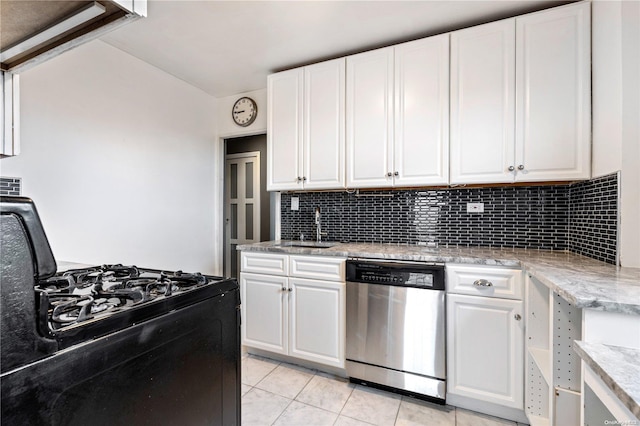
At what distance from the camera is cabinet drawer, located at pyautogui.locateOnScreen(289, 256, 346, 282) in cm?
200

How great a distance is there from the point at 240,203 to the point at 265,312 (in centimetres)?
170

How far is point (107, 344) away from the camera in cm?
61

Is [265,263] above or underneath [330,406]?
above

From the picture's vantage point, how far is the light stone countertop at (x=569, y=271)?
2.90 ft

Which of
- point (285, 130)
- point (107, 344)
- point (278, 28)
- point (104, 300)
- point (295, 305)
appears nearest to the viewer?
point (107, 344)

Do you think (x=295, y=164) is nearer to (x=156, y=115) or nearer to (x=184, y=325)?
(x=156, y=115)

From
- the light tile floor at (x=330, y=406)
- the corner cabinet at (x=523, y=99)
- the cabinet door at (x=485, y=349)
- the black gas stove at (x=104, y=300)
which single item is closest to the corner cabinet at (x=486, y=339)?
the cabinet door at (x=485, y=349)

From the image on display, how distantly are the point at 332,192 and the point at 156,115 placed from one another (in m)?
1.69

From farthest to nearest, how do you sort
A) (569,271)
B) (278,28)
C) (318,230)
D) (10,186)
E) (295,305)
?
(318,230), (295,305), (278,28), (10,186), (569,271)

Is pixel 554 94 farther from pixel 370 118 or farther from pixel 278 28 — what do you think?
pixel 278 28

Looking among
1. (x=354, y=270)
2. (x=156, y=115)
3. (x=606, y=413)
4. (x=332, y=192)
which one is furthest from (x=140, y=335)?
(x=156, y=115)

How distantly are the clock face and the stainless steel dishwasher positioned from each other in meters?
1.99

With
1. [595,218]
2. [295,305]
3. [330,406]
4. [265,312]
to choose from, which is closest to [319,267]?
[295,305]

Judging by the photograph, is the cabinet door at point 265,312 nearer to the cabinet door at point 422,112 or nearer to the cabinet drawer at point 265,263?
the cabinet drawer at point 265,263
